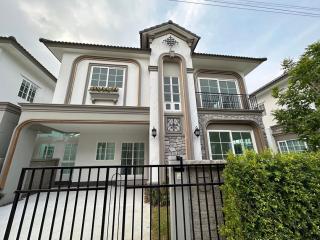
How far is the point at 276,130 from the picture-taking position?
10.5m

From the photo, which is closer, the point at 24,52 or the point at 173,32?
the point at 24,52

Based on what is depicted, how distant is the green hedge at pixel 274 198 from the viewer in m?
1.76

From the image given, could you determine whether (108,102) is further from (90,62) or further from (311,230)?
(311,230)

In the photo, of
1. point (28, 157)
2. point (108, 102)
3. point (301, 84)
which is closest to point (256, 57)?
point (301, 84)

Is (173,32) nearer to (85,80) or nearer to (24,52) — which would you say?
(85,80)

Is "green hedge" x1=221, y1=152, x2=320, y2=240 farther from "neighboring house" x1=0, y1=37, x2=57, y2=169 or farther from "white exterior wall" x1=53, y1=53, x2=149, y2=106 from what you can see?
"neighboring house" x1=0, y1=37, x2=57, y2=169

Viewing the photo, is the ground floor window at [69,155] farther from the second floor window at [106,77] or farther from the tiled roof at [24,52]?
the tiled roof at [24,52]

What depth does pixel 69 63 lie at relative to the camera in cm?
764

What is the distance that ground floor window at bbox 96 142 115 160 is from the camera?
27.1 ft

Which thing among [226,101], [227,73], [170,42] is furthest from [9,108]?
[227,73]

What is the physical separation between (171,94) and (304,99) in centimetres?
474

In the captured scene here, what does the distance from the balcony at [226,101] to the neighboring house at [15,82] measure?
896cm

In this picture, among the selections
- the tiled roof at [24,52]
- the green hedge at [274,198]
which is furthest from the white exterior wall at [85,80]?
the green hedge at [274,198]

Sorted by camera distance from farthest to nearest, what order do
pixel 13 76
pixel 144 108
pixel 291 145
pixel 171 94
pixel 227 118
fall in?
pixel 291 145, pixel 13 76, pixel 227 118, pixel 171 94, pixel 144 108
